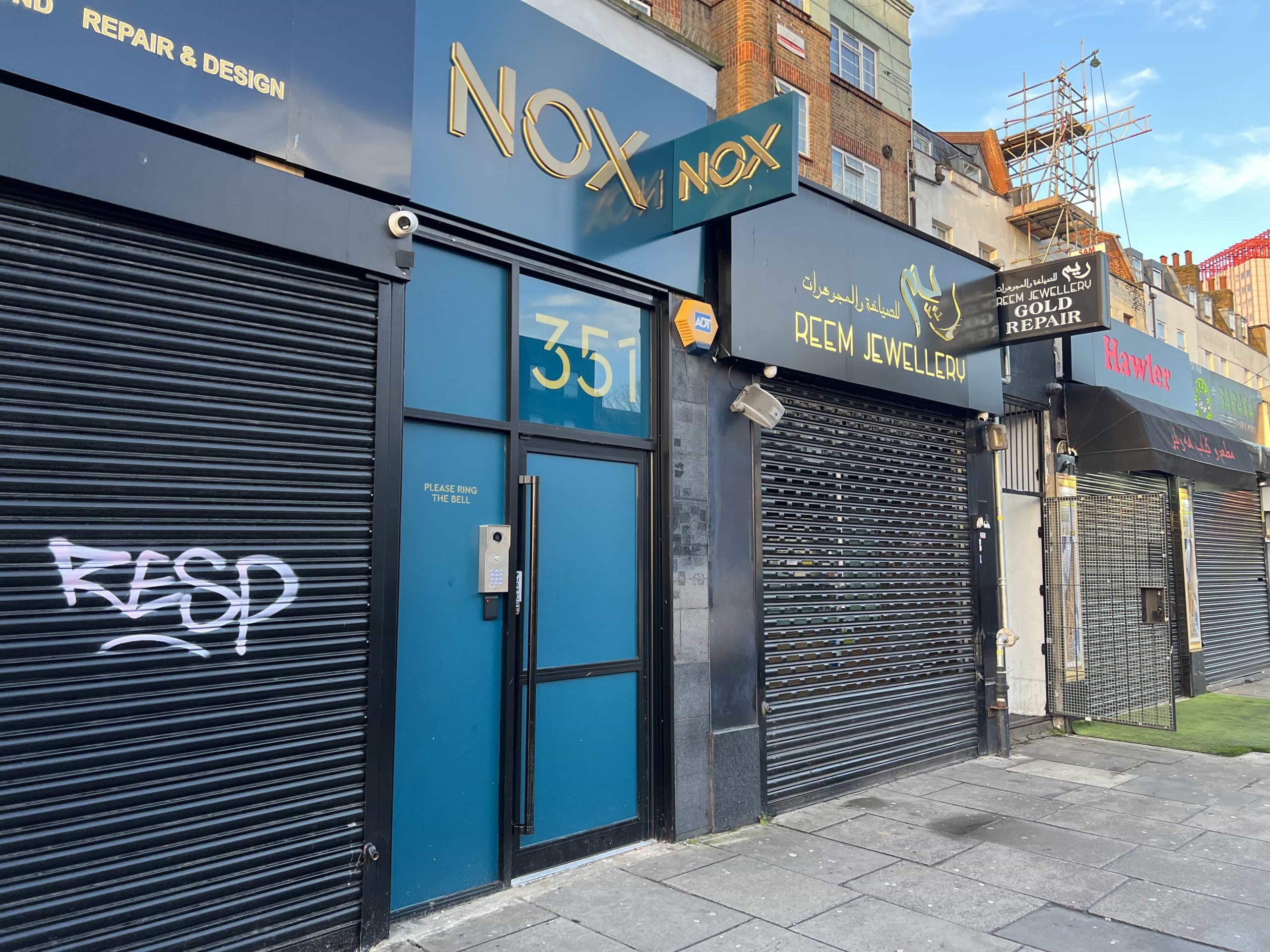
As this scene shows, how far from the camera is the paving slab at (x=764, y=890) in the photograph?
15.9 feet

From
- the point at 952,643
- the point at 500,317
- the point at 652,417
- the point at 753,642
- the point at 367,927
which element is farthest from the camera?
the point at 952,643

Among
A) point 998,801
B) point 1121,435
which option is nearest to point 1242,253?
point 1121,435

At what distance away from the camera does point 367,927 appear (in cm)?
433

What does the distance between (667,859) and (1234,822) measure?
4506 mm

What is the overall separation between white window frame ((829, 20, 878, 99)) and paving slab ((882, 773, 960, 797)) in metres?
15.9

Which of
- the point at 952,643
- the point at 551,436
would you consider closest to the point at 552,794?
the point at 551,436

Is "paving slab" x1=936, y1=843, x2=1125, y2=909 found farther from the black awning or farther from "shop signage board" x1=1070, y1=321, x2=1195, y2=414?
the black awning

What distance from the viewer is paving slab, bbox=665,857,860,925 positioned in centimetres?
485

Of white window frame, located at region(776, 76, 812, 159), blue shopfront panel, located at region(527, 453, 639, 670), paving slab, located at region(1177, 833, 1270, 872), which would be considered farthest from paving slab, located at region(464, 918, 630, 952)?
white window frame, located at region(776, 76, 812, 159)

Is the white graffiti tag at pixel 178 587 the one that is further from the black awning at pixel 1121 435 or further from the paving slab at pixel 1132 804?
the black awning at pixel 1121 435

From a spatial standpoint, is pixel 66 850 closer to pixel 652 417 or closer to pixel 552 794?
pixel 552 794

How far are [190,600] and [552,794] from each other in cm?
260

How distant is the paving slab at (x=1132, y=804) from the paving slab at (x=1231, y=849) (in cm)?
45

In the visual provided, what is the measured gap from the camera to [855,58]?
788 inches
